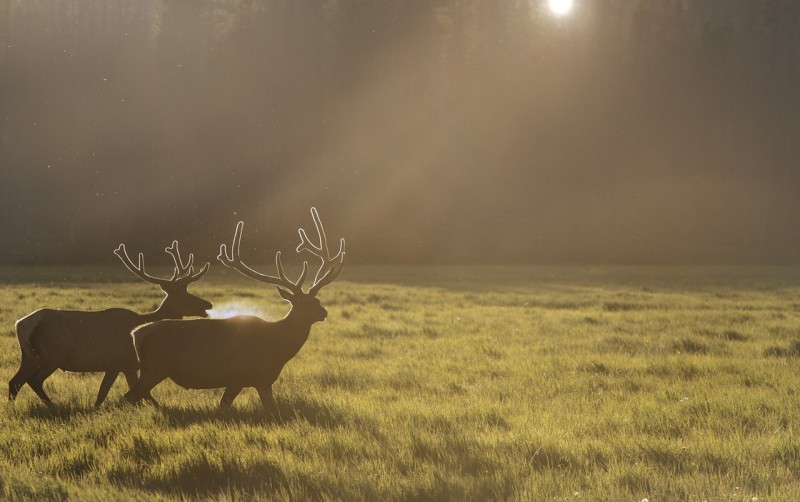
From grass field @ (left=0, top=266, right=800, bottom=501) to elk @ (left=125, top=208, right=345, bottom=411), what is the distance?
27cm

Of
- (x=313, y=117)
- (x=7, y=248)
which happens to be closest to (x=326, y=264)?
(x=7, y=248)

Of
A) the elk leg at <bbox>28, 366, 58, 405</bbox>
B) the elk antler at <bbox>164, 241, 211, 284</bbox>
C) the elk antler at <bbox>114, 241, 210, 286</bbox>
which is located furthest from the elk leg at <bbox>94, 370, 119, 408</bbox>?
the elk antler at <bbox>164, 241, 211, 284</bbox>

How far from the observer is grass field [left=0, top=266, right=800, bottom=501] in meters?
5.36

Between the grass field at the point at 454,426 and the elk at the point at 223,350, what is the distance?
10.8 inches

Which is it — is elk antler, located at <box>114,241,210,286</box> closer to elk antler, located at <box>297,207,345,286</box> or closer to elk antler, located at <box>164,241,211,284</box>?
elk antler, located at <box>164,241,211,284</box>

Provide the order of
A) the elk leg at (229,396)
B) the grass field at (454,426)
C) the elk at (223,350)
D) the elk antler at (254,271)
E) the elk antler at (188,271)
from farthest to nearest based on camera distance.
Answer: the elk antler at (188,271), the elk antler at (254,271), the elk leg at (229,396), the elk at (223,350), the grass field at (454,426)

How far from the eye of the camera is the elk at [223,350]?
7.41 meters

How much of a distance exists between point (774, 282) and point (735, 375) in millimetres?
24660

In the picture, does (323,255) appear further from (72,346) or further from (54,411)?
(54,411)

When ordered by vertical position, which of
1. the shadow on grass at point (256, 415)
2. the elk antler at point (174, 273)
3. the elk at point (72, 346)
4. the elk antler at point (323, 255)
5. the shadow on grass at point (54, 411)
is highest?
the elk antler at point (323, 255)

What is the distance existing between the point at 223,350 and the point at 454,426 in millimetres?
2349

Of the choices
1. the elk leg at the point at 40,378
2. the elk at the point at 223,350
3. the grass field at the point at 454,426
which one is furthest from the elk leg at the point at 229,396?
the elk leg at the point at 40,378

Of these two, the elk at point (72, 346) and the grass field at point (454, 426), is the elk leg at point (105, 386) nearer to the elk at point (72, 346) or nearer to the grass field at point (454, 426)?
the elk at point (72, 346)

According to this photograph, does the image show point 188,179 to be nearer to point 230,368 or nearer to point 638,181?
point 638,181
